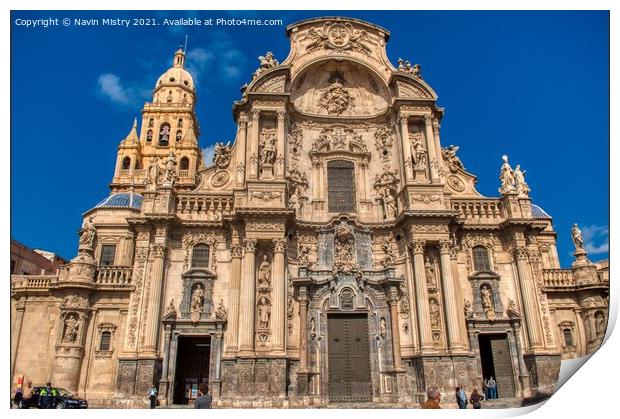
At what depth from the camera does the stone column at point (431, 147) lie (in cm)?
2147

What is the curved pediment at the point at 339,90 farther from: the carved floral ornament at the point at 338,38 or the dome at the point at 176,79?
the dome at the point at 176,79

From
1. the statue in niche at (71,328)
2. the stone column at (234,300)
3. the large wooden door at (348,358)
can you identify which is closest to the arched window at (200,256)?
the stone column at (234,300)

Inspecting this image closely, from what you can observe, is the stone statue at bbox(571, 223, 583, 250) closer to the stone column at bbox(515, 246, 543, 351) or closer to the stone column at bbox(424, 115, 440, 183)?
the stone column at bbox(515, 246, 543, 351)

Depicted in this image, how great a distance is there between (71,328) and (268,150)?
1085cm

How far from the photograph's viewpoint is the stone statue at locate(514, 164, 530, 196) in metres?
21.5

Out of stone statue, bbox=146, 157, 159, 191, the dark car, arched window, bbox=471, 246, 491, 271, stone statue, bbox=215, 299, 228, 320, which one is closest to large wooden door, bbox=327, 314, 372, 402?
stone statue, bbox=215, 299, 228, 320

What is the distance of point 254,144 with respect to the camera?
70.5ft

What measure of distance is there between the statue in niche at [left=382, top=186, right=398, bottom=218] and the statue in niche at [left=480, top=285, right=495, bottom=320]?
4924mm

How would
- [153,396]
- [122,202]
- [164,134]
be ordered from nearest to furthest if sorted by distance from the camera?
[153,396] < [122,202] < [164,134]

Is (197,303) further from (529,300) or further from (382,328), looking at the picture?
(529,300)

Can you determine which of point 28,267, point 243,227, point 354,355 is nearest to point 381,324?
point 354,355

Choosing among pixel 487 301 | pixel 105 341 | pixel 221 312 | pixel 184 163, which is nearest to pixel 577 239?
pixel 487 301

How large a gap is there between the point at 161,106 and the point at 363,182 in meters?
30.3

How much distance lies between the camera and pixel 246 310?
59.9 ft
